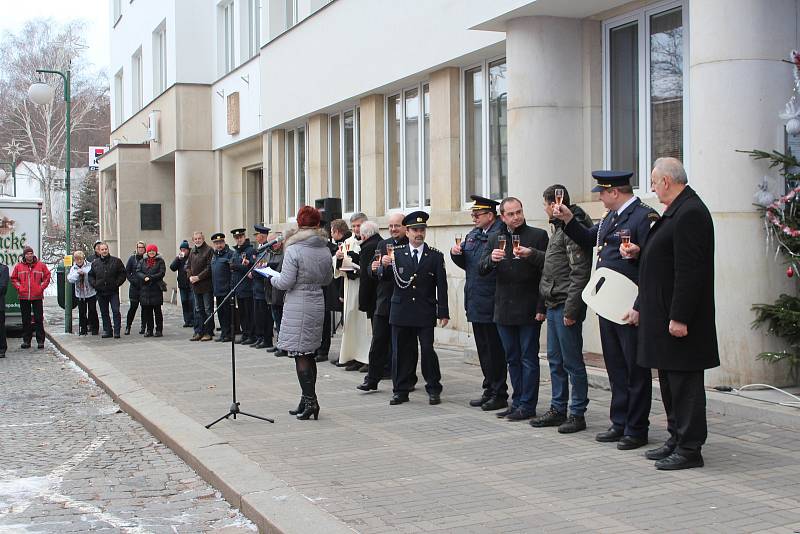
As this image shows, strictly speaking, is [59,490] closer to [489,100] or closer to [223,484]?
A: [223,484]

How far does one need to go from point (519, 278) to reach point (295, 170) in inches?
542

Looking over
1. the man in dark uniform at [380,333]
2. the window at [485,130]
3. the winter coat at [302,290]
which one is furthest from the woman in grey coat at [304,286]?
the window at [485,130]

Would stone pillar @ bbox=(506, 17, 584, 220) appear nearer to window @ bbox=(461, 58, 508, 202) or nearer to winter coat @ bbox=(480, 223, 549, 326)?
window @ bbox=(461, 58, 508, 202)

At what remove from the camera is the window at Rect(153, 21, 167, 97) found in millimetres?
28906

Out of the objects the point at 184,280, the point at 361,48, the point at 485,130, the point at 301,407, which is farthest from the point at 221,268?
the point at 301,407

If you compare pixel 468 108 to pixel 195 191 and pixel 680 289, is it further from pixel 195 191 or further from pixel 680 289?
pixel 195 191

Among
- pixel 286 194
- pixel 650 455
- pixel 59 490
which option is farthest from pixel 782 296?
pixel 286 194

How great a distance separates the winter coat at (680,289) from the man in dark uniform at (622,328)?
41cm

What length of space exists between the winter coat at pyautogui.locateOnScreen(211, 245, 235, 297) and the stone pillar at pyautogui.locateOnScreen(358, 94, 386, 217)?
104 inches

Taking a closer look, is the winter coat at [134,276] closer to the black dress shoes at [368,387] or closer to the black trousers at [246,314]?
the black trousers at [246,314]

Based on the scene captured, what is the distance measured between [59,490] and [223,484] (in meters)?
1.26

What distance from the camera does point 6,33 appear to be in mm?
60000

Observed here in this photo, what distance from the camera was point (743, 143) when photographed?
333 inches

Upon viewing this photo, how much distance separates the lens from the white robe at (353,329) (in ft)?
38.1
